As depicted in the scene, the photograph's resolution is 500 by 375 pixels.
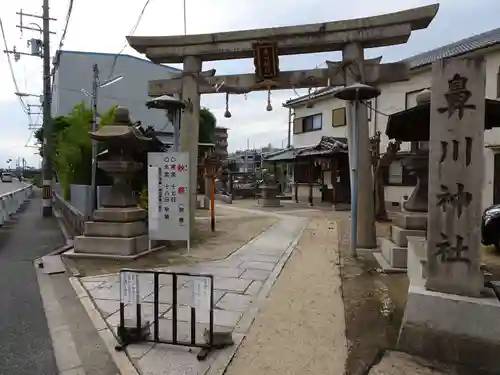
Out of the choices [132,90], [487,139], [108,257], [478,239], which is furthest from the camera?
[132,90]

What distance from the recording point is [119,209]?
893 cm

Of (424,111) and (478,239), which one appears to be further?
(424,111)

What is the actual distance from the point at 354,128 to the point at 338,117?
1424 cm

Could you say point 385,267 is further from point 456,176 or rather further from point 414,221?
point 456,176

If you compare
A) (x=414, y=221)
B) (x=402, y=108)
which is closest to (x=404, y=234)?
(x=414, y=221)

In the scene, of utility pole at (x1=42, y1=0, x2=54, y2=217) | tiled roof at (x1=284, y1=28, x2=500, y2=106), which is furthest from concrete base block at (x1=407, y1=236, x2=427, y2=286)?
utility pole at (x1=42, y1=0, x2=54, y2=217)

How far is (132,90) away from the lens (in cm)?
3362

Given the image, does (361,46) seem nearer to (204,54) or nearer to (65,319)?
(204,54)

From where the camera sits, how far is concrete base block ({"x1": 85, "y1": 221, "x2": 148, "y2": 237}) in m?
8.70

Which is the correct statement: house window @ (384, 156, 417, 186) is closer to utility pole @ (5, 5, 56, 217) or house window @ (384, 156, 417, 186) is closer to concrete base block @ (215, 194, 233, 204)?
concrete base block @ (215, 194, 233, 204)

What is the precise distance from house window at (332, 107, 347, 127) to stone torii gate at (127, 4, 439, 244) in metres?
13.1

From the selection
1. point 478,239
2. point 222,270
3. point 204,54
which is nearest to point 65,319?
point 222,270

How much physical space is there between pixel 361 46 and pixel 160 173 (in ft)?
18.3

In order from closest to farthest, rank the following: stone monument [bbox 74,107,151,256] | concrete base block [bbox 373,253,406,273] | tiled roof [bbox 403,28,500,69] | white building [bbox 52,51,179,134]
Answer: concrete base block [bbox 373,253,406,273] → stone monument [bbox 74,107,151,256] → tiled roof [bbox 403,28,500,69] → white building [bbox 52,51,179,134]
